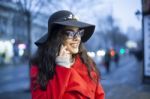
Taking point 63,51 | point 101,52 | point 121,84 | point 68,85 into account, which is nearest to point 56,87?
point 68,85

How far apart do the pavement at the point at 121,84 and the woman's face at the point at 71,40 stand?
13.4ft

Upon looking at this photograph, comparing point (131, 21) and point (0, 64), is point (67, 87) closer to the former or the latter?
point (0, 64)

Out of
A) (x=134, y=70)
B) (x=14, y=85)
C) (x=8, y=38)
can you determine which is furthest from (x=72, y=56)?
(x=134, y=70)

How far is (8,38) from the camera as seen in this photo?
610 centimetres

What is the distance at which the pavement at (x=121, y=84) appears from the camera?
652 centimetres

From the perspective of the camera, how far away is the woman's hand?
68.7 inches

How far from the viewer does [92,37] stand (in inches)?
237

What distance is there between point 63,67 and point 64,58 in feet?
0.13

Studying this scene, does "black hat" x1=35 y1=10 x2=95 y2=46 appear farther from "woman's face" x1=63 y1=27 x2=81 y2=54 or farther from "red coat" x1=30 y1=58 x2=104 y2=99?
"red coat" x1=30 y1=58 x2=104 y2=99

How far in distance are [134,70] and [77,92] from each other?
6.39 metres

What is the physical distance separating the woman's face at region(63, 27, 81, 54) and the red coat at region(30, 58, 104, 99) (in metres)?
0.08

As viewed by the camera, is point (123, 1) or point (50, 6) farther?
point (123, 1)

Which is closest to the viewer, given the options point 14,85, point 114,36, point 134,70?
point 14,85

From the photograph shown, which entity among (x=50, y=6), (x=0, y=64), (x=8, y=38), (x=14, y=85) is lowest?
(x=14, y=85)
